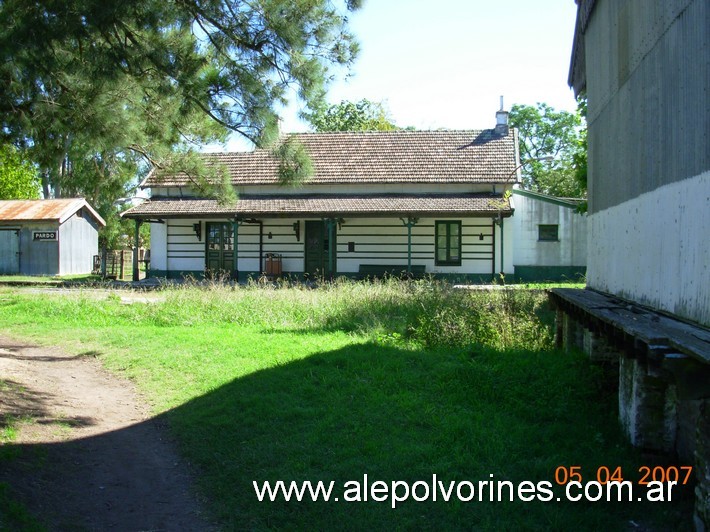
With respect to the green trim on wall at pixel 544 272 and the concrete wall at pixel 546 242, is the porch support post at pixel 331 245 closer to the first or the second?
the concrete wall at pixel 546 242

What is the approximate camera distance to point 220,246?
27000 millimetres

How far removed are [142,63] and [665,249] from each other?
21.7 feet

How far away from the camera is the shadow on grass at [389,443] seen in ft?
16.0

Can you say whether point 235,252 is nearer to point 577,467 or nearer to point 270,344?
point 270,344

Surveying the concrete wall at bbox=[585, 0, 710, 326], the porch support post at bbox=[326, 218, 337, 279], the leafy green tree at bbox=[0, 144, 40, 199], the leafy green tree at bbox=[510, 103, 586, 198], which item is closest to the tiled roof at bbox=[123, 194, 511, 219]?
the porch support post at bbox=[326, 218, 337, 279]

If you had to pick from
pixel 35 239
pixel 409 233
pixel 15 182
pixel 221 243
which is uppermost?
pixel 15 182

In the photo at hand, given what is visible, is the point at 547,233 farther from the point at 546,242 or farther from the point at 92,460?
the point at 92,460

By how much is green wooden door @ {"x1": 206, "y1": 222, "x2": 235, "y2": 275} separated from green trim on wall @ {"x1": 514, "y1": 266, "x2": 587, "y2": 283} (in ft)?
38.5

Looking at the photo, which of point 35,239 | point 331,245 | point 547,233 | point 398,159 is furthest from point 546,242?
point 35,239

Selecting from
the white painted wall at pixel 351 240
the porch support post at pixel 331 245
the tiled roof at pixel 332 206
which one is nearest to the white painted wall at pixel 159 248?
the white painted wall at pixel 351 240

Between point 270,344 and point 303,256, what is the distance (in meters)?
16.1

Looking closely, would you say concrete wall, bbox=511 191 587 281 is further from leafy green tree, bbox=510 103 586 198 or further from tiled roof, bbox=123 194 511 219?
leafy green tree, bbox=510 103 586 198

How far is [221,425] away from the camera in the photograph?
6.71 meters

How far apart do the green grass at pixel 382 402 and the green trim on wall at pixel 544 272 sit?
1313 centimetres
